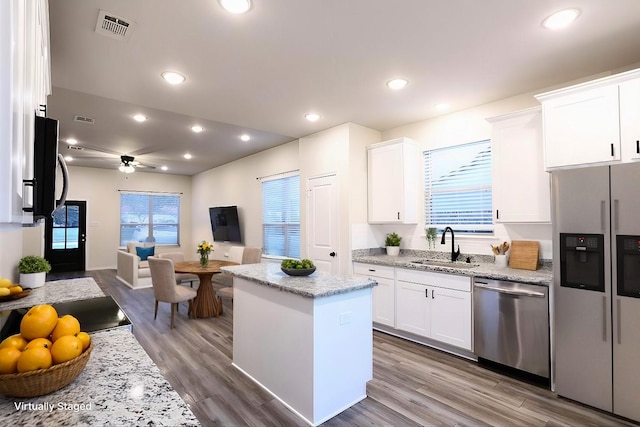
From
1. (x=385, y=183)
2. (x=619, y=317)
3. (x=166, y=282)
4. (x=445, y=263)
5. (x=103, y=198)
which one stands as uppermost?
(x=103, y=198)

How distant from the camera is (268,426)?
2.16m

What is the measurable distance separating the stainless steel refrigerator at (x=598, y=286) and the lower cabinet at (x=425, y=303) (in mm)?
802

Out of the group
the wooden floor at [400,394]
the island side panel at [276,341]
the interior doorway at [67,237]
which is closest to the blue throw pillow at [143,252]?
the interior doorway at [67,237]

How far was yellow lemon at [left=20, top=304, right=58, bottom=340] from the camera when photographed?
0.95m

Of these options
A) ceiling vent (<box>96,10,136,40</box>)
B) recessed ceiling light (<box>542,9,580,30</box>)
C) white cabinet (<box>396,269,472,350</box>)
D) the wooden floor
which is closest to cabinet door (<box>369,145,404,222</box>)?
white cabinet (<box>396,269,472,350</box>)

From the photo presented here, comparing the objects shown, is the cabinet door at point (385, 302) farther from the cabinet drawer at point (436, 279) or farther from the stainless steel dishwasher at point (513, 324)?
the stainless steel dishwasher at point (513, 324)

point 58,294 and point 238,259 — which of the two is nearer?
point 58,294

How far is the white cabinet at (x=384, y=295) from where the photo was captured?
3801mm

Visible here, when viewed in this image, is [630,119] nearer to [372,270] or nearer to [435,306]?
[435,306]

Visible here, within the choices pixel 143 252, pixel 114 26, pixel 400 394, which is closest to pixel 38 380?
pixel 114 26

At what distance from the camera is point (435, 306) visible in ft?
11.1

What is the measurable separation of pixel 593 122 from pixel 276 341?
121 inches

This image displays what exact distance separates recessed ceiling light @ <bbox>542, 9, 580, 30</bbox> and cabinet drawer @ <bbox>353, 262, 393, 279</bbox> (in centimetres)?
264

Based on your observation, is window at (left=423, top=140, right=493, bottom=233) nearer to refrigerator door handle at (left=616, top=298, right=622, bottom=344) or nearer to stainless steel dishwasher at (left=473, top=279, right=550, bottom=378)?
stainless steel dishwasher at (left=473, top=279, right=550, bottom=378)
